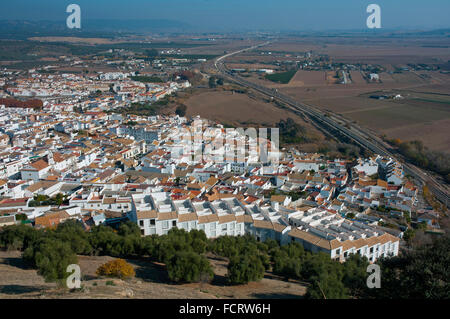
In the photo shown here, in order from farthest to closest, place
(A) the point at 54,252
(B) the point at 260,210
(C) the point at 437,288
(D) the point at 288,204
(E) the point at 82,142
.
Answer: (E) the point at 82,142 → (D) the point at 288,204 → (B) the point at 260,210 → (A) the point at 54,252 → (C) the point at 437,288

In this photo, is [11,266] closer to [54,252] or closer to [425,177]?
[54,252]

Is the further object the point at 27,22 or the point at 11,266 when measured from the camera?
the point at 27,22

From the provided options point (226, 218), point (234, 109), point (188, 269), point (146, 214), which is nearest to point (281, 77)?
point (234, 109)

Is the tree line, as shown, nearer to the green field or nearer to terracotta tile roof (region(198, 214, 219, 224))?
terracotta tile roof (region(198, 214, 219, 224))

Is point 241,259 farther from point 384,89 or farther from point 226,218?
point 384,89

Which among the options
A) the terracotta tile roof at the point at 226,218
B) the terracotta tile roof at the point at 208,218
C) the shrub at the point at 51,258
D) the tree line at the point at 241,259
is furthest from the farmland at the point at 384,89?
the shrub at the point at 51,258

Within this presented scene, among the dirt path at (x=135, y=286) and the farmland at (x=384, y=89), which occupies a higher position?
the farmland at (x=384, y=89)

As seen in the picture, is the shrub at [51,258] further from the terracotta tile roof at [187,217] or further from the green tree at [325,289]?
the green tree at [325,289]
